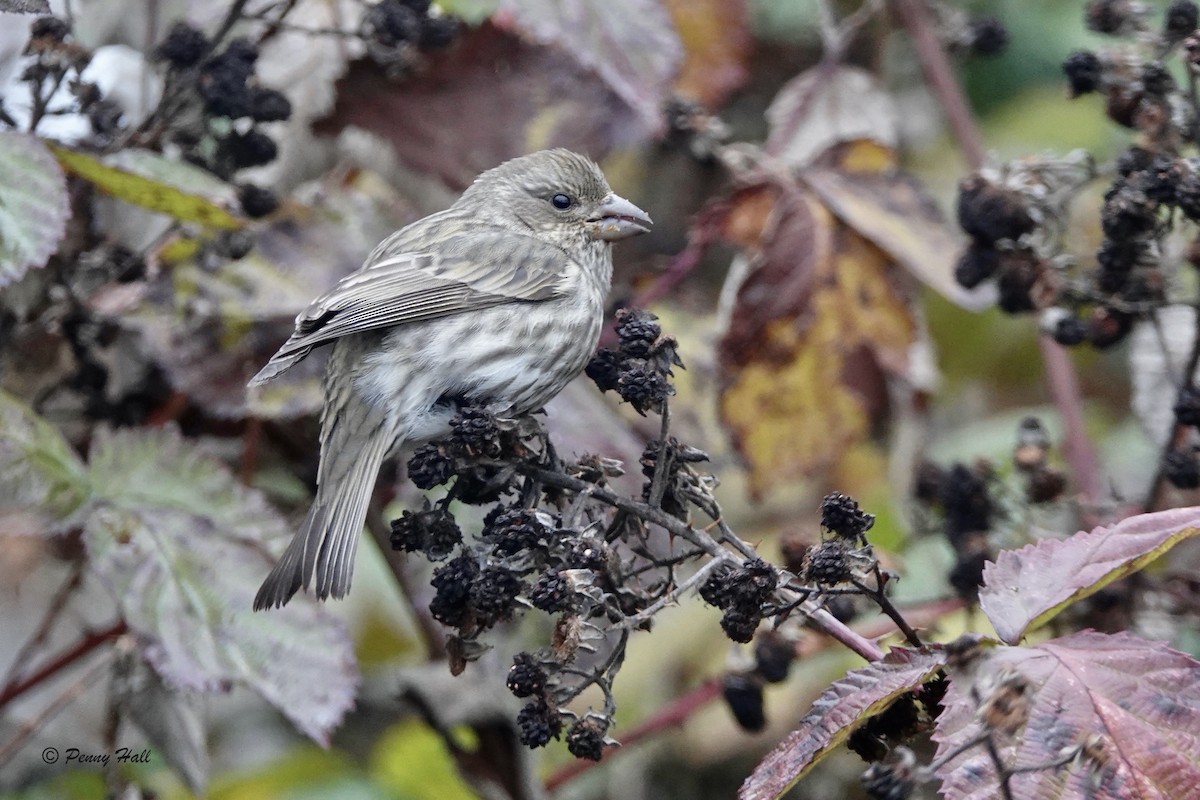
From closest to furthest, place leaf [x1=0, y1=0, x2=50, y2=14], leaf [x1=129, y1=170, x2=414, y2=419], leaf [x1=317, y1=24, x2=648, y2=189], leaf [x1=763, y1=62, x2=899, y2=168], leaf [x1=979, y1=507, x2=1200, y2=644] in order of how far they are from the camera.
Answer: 1. leaf [x1=979, y1=507, x2=1200, y2=644]
2. leaf [x1=0, y1=0, x2=50, y2=14]
3. leaf [x1=129, y1=170, x2=414, y2=419]
4. leaf [x1=317, y1=24, x2=648, y2=189]
5. leaf [x1=763, y1=62, x2=899, y2=168]

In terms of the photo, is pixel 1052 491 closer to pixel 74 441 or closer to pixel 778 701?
pixel 778 701

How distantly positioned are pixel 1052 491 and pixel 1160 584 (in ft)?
1.06

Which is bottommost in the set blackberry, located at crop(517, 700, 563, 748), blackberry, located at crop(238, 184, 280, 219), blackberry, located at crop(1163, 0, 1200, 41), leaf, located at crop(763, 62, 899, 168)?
leaf, located at crop(763, 62, 899, 168)

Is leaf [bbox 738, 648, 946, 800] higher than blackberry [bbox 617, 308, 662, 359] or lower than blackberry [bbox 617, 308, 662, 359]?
lower

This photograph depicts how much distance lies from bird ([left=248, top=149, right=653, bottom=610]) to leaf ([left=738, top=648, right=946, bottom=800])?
98cm

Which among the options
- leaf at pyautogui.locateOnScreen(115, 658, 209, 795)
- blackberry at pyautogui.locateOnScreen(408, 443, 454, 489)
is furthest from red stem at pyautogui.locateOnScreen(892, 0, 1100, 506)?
leaf at pyautogui.locateOnScreen(115, 658, 209, 795)

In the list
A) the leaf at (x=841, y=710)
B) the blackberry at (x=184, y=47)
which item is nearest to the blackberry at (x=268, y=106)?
the blackberry at (x=184, y=47)

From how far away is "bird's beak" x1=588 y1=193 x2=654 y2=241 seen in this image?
12.5ft

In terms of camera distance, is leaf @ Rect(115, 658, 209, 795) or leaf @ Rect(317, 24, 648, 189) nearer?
leaf @ Rect(115, 658, 209, 795)

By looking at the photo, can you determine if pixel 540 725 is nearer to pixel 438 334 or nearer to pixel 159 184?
pixel 438 334

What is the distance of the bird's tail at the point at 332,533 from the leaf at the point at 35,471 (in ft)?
1.70

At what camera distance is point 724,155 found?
3924 mm

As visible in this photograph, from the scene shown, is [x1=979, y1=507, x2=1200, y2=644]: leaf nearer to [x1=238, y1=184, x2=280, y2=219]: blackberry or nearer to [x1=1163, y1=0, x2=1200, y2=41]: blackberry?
[x1=1163, y1=0, x2=1200, y2=41]: blackberry

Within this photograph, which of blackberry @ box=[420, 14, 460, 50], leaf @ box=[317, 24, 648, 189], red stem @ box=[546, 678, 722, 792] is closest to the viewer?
blackberry @ box=[420, 14, 460, 50]
